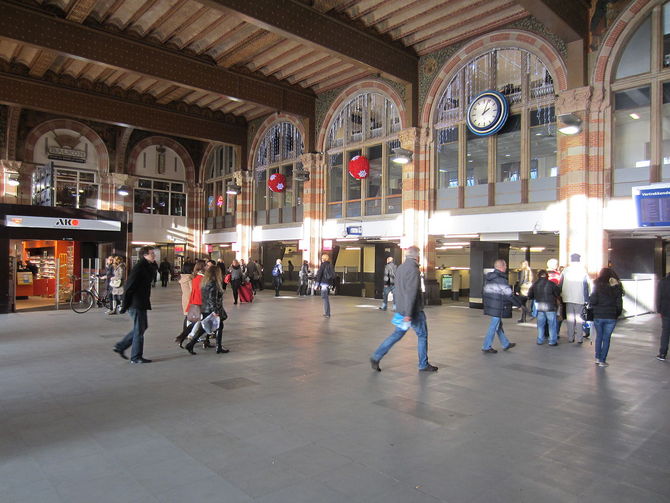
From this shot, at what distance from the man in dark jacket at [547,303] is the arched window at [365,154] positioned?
31.9 ft

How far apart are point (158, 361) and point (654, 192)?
1179 centimetres

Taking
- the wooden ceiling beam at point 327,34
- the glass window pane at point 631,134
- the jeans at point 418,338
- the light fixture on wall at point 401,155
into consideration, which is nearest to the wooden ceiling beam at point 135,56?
the wooden ceiling beam at point 327,34

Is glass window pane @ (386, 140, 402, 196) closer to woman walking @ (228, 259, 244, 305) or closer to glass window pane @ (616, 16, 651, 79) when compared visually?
woman walking @ (228, 259, 244, 305)

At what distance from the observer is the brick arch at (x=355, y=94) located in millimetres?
17500

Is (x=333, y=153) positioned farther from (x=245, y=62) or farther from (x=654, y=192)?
(x=654, y=192)

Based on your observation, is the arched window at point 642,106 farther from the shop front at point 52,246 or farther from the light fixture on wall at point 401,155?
the shop front at point 52,246

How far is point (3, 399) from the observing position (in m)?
5.09

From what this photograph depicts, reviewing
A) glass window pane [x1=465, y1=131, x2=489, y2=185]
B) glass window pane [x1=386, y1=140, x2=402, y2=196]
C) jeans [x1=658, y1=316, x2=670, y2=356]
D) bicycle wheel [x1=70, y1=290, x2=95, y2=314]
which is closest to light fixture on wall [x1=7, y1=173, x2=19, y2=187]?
bicycle wheel [x1=70, y1=290, x2=95, y2=314]

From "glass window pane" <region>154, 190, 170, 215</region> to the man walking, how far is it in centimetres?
2444

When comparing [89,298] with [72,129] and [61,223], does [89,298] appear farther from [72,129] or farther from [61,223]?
[72,129]

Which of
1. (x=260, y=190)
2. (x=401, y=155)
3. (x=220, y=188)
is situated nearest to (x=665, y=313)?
(x=401, y=155)

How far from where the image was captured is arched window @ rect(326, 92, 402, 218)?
1845 centimetres

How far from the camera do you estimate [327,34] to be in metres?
13.7

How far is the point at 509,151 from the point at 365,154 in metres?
6.05
